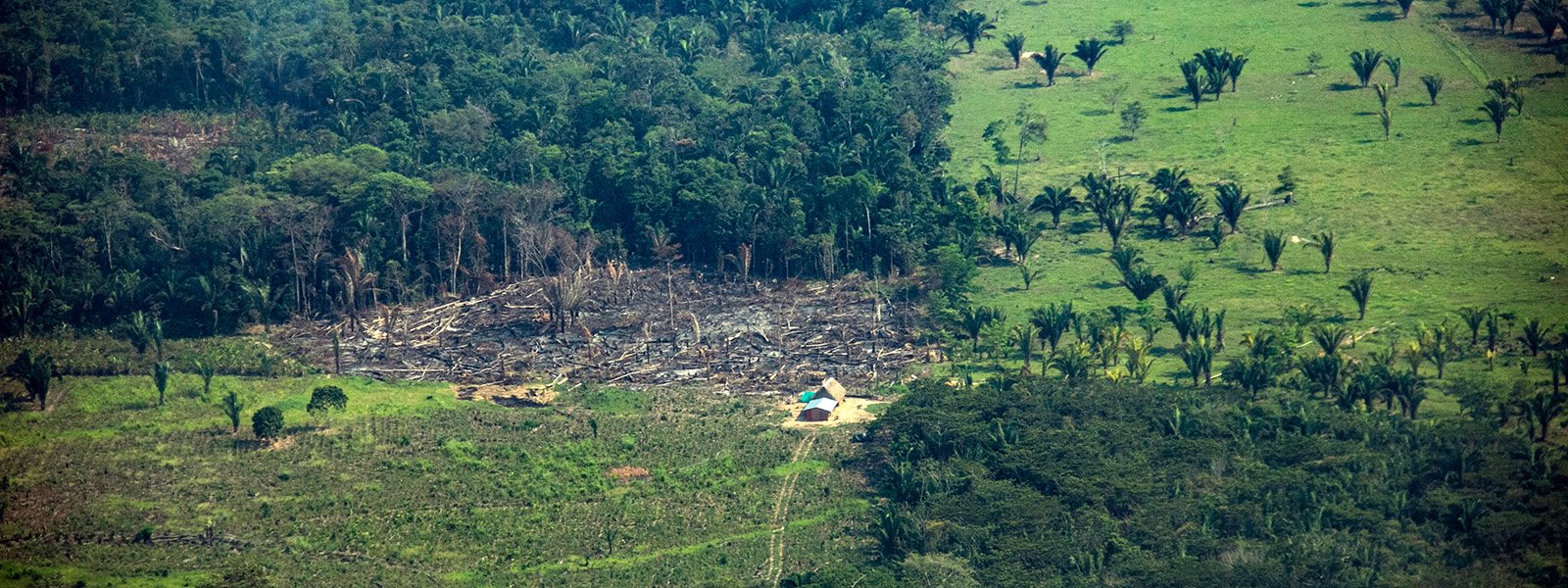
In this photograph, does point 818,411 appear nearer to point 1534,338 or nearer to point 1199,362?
point 1199,362

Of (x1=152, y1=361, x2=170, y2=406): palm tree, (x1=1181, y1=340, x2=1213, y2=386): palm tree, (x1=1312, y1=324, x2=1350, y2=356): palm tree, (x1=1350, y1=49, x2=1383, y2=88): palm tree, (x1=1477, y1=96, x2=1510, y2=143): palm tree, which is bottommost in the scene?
(x1=152, y1=361, x2=170, y2=406): palm tree

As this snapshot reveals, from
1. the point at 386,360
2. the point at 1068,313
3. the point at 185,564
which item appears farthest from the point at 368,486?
the point at 1068,313

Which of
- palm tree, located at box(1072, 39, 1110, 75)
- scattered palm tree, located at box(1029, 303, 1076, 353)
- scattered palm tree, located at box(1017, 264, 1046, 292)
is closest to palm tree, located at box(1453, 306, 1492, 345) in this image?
scattered palm tree, located at box(1029, 303, 1076, 353)

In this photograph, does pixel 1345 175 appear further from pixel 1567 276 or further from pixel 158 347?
pixel 158 347

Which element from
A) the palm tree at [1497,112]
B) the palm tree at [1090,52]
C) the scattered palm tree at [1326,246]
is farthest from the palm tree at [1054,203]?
the palm tree at [1497,112]

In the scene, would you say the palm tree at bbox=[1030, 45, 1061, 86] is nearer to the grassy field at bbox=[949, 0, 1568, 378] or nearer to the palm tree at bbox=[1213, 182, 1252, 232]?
the grassy field at bbox=[949, 0, 1568, 378]

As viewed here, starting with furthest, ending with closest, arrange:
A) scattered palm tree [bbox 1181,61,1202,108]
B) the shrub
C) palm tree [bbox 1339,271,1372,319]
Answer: scattered palm tree [bbox 1181,61,1202,108] < palm tree [bbox 1339,271,1372,319] < the shrub

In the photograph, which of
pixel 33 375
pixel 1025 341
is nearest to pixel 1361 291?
pixel 1025 341
